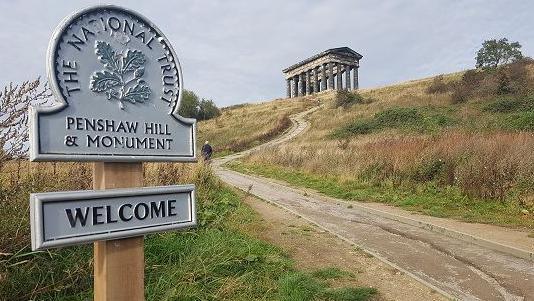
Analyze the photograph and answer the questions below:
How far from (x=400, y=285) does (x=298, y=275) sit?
50.9 inches

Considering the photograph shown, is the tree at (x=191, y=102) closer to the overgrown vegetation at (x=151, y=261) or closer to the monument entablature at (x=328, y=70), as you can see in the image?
the monument entablature at (x=328, y=70)

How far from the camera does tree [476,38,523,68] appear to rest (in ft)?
131

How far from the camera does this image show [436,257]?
6.56 metres

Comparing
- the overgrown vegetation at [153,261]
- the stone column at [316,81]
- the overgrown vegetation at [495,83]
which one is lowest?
the overgrown vegetation at [153,261]

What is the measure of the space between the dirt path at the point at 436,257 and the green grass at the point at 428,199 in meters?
1.56

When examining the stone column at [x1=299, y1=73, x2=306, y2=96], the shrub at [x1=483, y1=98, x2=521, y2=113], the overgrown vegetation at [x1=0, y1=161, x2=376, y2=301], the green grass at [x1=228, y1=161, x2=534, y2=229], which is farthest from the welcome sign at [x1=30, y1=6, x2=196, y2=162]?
the stone column at [x1=299, y1=73, x2=306, y2=96]

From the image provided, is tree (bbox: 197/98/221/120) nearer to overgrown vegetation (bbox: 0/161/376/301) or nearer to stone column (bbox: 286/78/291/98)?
stone column (bbox: 286/78/291/98)

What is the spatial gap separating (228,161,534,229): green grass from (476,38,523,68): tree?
31186 millimetres

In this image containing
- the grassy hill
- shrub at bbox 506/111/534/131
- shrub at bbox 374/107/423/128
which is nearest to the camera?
the grassy hill

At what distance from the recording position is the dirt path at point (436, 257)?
5188 millimetres

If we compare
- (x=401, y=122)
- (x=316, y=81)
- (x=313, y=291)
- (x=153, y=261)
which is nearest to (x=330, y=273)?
(x=313, y=291)

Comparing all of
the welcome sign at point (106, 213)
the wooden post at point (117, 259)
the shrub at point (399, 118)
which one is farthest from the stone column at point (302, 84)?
the wooden post at point (117, 259)

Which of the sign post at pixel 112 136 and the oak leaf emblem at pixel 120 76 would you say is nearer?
the sign post at pixel 112 136

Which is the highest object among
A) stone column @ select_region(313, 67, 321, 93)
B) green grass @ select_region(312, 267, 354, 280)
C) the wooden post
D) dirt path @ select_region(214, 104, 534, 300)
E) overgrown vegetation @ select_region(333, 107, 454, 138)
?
stone column @ select_region(313, 67, 321, 93)
